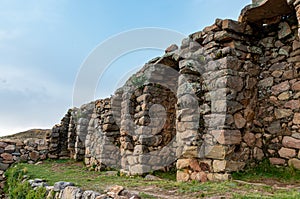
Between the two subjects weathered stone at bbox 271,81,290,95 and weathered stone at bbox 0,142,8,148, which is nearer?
weathered stone at bbox 271,81,290,95

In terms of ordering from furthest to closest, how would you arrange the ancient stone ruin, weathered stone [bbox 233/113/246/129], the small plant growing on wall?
1. the small plant growing on wall
2. weathered stone [bbox 233/113/246/129]
3. the ancient stone ruin

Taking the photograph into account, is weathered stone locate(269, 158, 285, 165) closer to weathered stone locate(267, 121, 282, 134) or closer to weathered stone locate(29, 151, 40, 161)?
weathered stone locate(267, 121, 282, 134)

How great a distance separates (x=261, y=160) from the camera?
14.9 feet

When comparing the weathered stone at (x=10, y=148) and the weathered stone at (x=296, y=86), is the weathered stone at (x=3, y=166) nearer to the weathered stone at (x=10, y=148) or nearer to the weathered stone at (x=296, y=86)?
the weathered stone at (x=10, y=148)

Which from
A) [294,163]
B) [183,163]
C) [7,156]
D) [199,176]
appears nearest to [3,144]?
[7,156]

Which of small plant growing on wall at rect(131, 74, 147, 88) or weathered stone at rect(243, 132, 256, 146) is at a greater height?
small plant growing on wall at rect(131, 74, 147, 88)

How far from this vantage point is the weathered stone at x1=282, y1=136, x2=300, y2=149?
→ 13.8 feet

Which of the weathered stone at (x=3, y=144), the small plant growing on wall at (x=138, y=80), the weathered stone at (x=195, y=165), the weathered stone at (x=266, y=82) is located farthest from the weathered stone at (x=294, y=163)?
the weathered stone at (x=3, y=144)

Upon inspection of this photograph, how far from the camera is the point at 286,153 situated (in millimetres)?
4320

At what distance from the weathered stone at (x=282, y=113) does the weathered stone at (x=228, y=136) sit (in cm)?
64

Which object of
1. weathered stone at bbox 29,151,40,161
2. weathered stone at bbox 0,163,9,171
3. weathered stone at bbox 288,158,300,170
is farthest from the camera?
weathered stone at bbox 29,151,40,161

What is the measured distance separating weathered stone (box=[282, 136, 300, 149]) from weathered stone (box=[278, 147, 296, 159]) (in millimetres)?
58

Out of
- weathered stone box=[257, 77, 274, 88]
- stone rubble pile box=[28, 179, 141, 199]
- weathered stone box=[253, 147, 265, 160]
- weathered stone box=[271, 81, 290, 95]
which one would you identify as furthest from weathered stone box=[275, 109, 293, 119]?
stone rubble pile box=[28, 179, 141, 199]

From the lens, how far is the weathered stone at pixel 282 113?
14.4 feet
